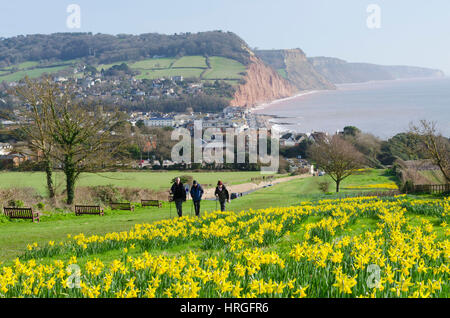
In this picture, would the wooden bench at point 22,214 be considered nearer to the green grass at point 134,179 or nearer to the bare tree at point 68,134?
the bare tree at point 68,134

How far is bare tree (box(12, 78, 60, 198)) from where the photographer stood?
3033 cm

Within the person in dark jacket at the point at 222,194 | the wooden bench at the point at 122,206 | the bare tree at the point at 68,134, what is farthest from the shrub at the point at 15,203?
the person in dark jacket at the point at 222,194

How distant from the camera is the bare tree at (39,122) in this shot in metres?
30.3

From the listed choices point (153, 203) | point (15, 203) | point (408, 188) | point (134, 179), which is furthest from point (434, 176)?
point (15, 203)

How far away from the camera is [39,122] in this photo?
30688 millimetres

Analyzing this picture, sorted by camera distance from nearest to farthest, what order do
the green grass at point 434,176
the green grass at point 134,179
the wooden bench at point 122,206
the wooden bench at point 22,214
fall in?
the wooden bench at point 22,214
the wooden bench at point 122,206
the green grass at point 434,176
the green grass at point 134,179

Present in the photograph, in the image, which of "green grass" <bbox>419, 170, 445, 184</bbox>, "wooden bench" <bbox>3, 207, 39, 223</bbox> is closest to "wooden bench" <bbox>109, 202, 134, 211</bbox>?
"wooden bench" <bbox>3, 207, 39, 223</bbox>

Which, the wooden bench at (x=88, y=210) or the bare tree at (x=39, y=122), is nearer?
the wooden bench at (x=88, y=210)

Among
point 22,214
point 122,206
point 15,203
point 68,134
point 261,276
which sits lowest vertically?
point 122,206

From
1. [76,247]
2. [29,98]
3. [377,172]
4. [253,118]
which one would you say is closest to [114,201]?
→ [29,98]

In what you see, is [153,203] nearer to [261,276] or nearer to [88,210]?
[88,210]

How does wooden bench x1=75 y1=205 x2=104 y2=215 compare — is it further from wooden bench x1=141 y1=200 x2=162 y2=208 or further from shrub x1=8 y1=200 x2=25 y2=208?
wooden bench x1=141 y1=200 x2=162 y2=208
